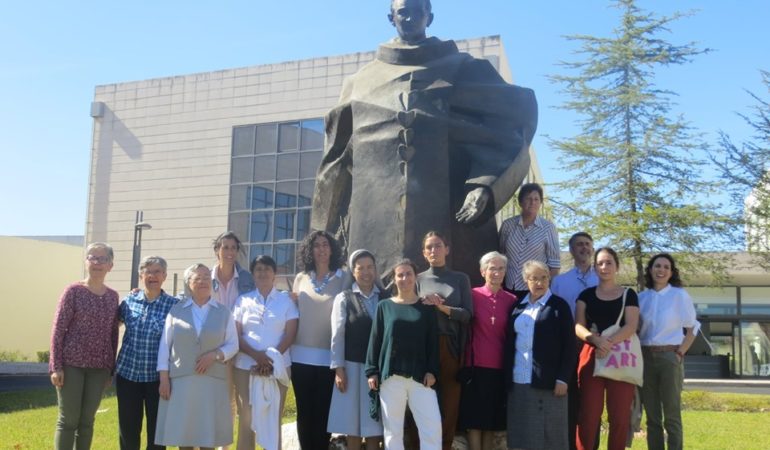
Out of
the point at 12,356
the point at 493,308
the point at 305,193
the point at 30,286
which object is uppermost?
the point at 305,193

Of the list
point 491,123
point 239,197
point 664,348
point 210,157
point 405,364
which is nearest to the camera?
point 405,364

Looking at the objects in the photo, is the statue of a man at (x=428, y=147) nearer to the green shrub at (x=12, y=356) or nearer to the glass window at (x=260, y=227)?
the glass window at (x=260, y=227)

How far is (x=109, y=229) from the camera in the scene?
2956 centimetres

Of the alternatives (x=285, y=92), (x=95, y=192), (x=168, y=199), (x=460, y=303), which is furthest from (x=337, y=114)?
(x=95, y=192)

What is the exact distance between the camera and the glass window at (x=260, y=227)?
26.7 meters

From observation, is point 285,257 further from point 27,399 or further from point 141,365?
point 141,365

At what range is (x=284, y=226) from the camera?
26.4 metres

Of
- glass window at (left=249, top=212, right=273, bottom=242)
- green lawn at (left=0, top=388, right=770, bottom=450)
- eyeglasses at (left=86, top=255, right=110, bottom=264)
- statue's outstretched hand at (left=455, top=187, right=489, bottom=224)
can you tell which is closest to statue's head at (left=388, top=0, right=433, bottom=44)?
statue's outstretched hand at (left=455, top=187, right=489, bottom=224)

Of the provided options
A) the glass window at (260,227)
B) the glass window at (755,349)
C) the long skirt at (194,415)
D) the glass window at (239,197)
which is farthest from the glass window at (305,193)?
the long skirt at (194,415)

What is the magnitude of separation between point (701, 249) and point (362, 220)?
16.4m

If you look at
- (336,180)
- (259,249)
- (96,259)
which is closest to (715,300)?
(259,249)

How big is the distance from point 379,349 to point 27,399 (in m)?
11.9

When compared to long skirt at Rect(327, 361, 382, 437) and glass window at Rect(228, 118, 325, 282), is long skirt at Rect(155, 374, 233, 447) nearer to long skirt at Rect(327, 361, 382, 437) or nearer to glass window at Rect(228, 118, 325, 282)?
long skirt at Rect(327, 361, 382, 437)

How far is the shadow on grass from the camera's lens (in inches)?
528
